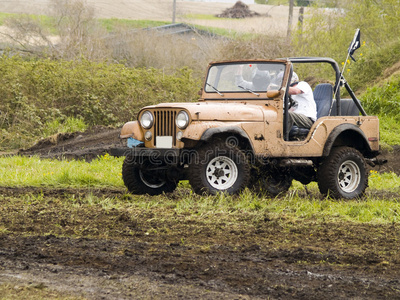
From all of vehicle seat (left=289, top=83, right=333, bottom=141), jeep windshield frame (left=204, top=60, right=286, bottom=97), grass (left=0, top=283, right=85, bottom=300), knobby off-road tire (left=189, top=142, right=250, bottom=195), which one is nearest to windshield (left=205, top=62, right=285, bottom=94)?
jeep windshield frame (left=204, top=60, right=286, bottom=97)

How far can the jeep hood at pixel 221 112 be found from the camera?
26.2 feet

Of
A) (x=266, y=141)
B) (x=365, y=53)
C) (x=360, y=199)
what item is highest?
(x=365, y=53)

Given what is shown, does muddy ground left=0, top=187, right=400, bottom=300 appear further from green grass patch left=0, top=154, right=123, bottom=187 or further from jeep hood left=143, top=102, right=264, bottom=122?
green grass patch left=0, top=154, right=123, bottom=187

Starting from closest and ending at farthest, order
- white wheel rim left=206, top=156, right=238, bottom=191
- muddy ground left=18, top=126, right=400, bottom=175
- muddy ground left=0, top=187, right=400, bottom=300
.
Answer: muddy ground left=0, top=187, right=400, bottom=300 → white wheel rim left=206, top=156, right=238, bottom=191 → muddy ground left=18, top=126, right=400, bottom=175

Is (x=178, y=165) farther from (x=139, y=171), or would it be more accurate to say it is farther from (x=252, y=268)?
(x=252, y=268)

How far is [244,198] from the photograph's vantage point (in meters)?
7.73

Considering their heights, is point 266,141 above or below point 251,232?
above

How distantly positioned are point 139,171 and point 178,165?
71 centimetres

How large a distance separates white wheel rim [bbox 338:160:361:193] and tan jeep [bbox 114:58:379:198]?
0.01m

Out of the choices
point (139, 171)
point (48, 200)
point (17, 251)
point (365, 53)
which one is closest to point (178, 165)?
point (139, 171)

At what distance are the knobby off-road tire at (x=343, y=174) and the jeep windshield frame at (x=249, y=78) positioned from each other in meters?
1.28

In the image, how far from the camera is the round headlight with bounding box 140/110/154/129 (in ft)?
27.1

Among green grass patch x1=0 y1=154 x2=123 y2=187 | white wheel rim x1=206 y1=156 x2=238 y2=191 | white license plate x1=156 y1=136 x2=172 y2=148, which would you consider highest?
white license plate x1=156 y1=136 x2=172 y2=148

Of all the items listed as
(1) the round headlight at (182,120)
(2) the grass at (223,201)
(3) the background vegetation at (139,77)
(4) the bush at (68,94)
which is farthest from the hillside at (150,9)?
(1) the round headlight at (182,120)
